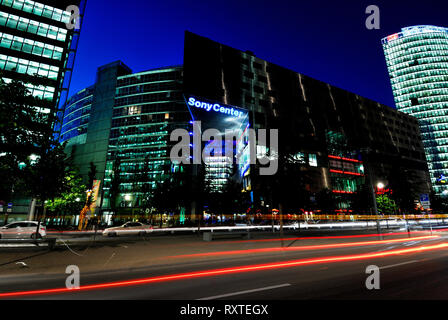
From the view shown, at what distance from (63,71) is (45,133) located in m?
51.2

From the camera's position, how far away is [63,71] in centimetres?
5091

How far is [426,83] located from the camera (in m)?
124

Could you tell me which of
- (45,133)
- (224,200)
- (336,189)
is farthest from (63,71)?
(336,189)

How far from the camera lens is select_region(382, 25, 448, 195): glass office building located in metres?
119

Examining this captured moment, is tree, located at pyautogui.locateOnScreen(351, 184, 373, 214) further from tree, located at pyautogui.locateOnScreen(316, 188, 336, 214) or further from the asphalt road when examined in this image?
the asphalt road

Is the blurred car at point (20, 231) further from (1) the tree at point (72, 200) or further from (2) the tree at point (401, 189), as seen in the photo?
(2) the tree at point (401, 189)

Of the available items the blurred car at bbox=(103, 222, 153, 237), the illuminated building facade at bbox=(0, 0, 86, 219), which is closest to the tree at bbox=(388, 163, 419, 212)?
the blurred car at bbox=(103, 222, 153, 237)

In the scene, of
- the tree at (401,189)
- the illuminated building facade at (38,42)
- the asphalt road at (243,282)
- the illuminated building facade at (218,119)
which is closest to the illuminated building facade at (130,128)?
the illuminated building facade at (218,119)

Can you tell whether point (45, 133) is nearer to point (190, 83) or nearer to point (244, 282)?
point (244, 282)

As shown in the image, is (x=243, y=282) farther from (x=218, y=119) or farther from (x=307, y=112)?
(x=307, y=112)

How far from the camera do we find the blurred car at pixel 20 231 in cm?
1955

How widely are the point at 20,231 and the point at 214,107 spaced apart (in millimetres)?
35982

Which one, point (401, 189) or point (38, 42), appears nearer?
point (401, 189)

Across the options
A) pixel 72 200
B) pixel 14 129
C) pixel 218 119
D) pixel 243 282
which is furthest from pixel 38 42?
pixel 243 282
